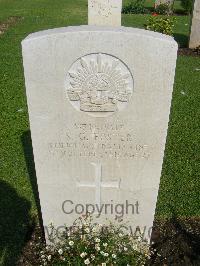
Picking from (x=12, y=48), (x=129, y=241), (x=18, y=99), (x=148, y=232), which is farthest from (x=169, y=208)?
(x=12, y=48)

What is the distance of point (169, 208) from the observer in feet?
15.9

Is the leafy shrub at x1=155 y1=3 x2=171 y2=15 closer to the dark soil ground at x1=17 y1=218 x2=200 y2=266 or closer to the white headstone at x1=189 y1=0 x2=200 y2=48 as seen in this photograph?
the white headstone at x1=189 y1=0 x2=200 y2=48

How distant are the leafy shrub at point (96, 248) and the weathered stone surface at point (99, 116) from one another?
208 mm

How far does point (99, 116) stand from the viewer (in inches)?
131

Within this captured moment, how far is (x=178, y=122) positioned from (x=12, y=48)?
22.1 feet

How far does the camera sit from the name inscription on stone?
11.2ft

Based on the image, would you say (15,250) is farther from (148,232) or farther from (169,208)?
(169,208)

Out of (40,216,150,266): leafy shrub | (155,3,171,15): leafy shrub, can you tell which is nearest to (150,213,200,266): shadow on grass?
(40,216,150,266): leafy shrub

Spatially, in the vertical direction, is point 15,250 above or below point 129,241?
below

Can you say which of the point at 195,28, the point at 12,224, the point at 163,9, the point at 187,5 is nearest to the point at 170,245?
the point at 12,224

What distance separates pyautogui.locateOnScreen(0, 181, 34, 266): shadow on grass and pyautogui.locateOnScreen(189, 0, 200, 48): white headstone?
8.68 m

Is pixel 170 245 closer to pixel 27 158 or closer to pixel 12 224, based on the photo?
pixel 12 224

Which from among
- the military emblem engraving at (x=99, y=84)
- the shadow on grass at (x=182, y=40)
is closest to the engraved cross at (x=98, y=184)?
the military emblem engraving at (x=99, y=84)

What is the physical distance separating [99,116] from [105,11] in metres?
1.03
